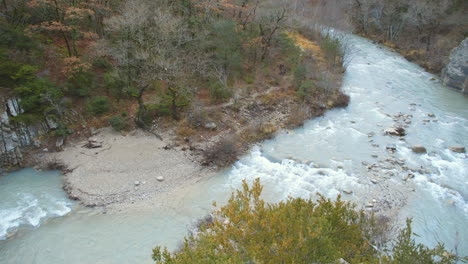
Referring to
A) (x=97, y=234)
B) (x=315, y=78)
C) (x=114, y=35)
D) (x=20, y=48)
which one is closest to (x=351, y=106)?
(x=315, y=78)

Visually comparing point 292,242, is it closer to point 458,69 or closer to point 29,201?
point 29,201

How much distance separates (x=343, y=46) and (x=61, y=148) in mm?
28698

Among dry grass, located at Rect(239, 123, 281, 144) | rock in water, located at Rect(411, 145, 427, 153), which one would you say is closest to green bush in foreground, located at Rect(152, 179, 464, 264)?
dry grass, located at Rect(239, 123, 281, 144)

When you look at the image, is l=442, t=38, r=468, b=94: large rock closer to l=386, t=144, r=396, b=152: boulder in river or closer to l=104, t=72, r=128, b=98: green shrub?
l=386, t=144, r=396, b=152: boulder in river

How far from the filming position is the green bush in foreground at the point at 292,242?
747 centimetres

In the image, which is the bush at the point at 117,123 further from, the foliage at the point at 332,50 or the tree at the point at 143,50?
the foliage at the point at 332,50

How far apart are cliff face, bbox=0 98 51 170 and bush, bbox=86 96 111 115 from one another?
324 cm

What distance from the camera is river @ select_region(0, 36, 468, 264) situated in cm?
1353

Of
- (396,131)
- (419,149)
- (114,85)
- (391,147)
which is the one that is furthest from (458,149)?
(114,85)

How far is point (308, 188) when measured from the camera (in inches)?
672

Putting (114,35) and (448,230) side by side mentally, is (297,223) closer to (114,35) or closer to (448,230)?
(448,230)

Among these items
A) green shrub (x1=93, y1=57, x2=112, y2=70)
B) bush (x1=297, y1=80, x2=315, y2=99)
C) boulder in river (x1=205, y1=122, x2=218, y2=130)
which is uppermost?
green shrub (x1=93, y1=57, x2=112, y2=70)

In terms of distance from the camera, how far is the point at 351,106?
87.5ft

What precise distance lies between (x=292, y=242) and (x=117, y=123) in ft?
51.4
